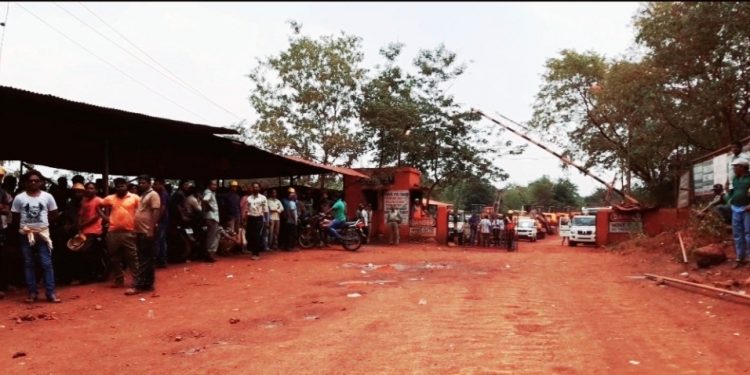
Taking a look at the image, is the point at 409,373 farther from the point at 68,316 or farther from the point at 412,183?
the point at 412,183

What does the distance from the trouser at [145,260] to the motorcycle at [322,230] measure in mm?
7316

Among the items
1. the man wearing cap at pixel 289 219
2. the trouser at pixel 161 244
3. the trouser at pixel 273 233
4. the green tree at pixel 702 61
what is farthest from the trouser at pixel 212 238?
the green tree at pixel 702 61

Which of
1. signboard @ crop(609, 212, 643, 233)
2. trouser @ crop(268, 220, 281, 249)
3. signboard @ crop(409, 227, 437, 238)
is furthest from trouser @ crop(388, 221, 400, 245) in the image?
signboard @ crop(609, 212, 643, 233)

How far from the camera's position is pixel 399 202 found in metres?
21.3

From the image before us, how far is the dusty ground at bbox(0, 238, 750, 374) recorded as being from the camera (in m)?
4.31

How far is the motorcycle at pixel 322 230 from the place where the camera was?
1484 cm

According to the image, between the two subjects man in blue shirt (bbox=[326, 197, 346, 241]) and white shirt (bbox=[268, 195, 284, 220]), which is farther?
man in blue shirt (bbox=[326, 197, 346, 241])

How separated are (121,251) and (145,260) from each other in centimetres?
53

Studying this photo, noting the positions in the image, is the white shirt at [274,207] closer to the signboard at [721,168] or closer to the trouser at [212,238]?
the trouser at [212,238]

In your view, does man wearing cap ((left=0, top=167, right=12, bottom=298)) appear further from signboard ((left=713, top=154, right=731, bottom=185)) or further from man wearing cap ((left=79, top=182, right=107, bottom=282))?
signboard ((left=713, top=154, right=731, bottom=185))

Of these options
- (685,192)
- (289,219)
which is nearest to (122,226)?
(289,219)

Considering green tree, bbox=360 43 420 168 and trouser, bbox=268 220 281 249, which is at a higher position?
green tree, bbox=360 43 420 168

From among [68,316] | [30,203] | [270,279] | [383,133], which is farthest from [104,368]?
[383,133]

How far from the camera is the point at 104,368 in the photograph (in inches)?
172
